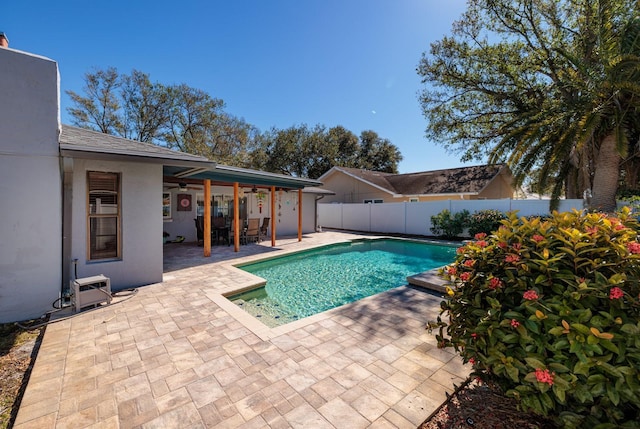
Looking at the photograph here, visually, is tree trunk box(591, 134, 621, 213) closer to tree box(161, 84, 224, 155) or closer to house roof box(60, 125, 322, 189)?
house roof box(60, 125, 322, 189)

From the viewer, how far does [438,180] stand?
72.4 feet

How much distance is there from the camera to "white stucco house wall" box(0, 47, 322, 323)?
461cm

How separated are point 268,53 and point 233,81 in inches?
231

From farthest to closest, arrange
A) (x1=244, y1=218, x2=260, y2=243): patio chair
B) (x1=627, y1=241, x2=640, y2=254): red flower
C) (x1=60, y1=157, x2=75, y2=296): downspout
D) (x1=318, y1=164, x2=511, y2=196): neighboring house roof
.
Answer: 1. (x1=318, y1=164, x2=511, y2=196): neighboring house roof
2. (x1=244, y1=218, x2=260, y2=243): patio chair
3. (x1=60, y1=157, x2=75, y2=296): downspout
4. (x1=627, y1=241, x2=640, y2=254): red flower

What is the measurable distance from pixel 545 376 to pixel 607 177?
1418 cm

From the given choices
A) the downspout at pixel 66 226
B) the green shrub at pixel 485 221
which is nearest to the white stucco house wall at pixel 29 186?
the downspout at pixel 66 226

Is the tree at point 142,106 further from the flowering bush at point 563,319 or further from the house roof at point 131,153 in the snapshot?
the flowering bush at point 563,319

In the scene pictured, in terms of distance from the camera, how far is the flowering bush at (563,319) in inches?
70.2

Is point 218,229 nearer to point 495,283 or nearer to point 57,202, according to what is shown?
point 57,202

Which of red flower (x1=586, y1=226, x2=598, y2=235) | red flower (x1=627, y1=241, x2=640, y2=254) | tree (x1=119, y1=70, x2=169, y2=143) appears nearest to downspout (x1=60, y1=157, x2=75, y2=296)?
red flower (x1=586, y1=226, x2=598, y2=235)

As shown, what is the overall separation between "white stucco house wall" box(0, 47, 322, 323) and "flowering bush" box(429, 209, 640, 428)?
20.9ft

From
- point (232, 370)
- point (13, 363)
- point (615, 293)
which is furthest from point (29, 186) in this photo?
point (615, 293)

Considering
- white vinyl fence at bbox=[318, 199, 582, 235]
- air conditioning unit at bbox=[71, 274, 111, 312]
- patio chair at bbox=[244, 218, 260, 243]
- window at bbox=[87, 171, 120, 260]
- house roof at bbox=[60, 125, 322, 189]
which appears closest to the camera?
air conditioning unit at bbox=[71, 274, 111, 312]

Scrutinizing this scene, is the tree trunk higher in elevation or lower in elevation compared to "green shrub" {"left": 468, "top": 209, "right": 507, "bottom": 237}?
higher
